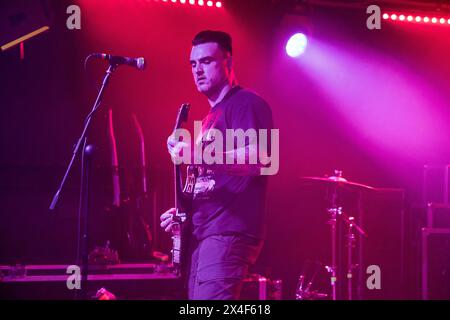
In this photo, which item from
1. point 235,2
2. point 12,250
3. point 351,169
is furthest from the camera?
point 351,169

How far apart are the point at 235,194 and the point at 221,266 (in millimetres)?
335

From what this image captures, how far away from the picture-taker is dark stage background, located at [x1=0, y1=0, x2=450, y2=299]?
5.01 m

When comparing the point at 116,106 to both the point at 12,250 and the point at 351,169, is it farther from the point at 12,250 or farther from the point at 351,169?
the point at 351,169

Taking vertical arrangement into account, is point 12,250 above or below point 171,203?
below

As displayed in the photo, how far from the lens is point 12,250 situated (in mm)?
4812

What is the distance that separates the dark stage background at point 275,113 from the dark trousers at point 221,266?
2.33m

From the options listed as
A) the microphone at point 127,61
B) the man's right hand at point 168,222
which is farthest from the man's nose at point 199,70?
the man's right hand at point 168,222

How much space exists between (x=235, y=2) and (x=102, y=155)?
7.31 ft

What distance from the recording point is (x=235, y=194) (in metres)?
2.28

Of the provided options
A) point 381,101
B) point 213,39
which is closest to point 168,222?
point 213,39

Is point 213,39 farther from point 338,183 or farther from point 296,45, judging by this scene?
point 296,45

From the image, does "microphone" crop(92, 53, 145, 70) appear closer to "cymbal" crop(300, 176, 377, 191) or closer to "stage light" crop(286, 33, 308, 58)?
"cymbal" crop(300, 176, 377, 191)
